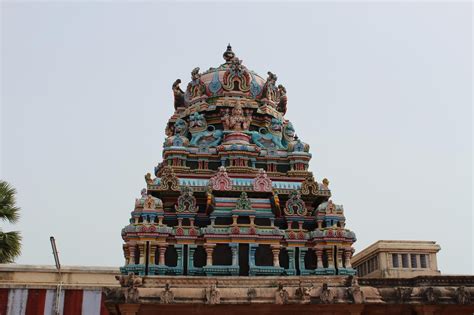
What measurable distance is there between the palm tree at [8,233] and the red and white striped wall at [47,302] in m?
2.23

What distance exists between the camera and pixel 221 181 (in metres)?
23.2

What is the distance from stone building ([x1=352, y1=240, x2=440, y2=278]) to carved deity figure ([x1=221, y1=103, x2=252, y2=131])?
37.7ft

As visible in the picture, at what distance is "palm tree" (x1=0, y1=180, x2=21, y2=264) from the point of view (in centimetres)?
2152

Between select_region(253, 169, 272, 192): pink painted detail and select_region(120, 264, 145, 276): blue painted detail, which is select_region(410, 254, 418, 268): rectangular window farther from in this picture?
select_region(120, 264, 145, 276): blue painted detail

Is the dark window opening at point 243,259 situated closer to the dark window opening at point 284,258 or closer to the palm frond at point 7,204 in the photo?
the dark window opening at point 284,258

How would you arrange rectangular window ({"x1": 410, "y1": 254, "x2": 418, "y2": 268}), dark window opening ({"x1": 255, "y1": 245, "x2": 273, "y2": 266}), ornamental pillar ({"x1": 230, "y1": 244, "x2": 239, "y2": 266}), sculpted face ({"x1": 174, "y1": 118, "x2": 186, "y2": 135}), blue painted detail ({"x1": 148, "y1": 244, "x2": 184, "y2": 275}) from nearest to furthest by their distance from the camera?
1. blue painted detail ({"x1": 148, "y1": 244, "x2": 184, "y2": 275})
2. ornamental pillar ({"x1": 230, "y1": 244, "x2": 239, "y2": 266})
3. dark window opening ({"x1": 255, "y1": 245, "x2": 273, "y2": 266})
4. sculpted face ({"x1": 174, "y1": 118, "x2": 186, "y2": 135})
5. rectangular window ({"x1": 410, "y1": 254, "x2": 418, "y2": 268})

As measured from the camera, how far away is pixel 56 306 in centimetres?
2355

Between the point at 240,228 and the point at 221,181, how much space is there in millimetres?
2564

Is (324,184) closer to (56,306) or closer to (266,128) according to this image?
(266,128)

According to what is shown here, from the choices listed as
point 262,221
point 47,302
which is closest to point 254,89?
point 262,221

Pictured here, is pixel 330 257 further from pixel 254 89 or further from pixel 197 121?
pixel 254 89

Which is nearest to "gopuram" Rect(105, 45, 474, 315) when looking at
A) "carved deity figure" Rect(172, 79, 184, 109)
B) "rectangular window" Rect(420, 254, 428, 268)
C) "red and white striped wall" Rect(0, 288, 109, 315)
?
"carved deity figure" Rect(172, 79, 184, 109)

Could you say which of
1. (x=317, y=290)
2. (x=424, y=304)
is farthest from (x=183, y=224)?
(x=424, y=304)

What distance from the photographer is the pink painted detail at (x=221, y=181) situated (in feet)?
75.7
